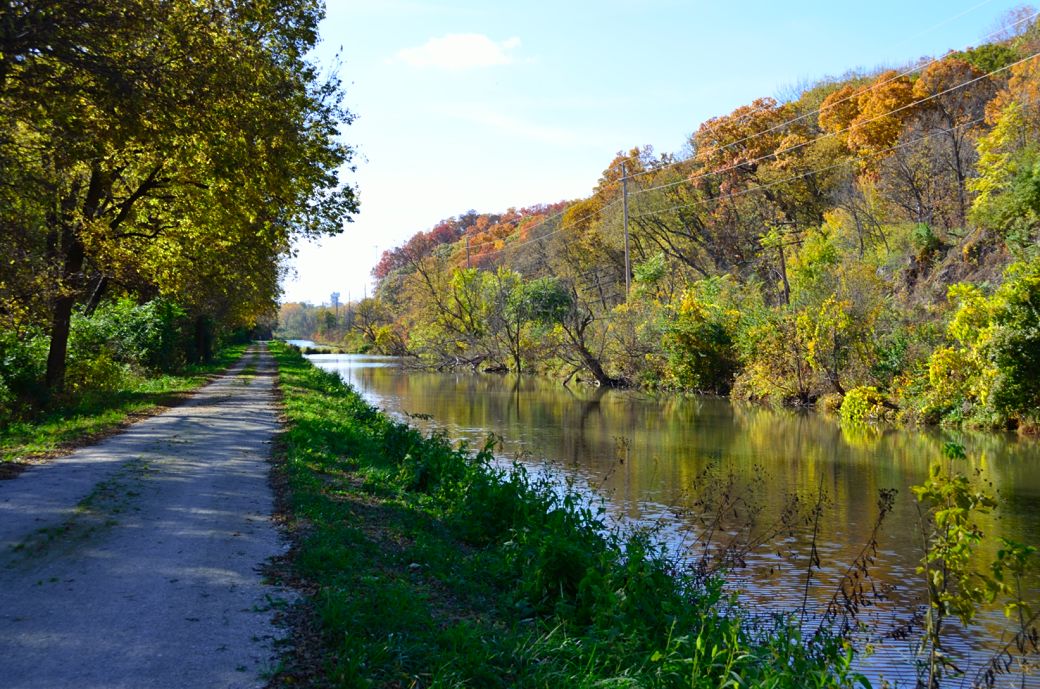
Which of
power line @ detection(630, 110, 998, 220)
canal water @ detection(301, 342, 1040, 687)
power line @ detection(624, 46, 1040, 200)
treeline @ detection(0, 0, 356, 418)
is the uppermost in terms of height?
power line @ detection(624, 46, 1040, 200)

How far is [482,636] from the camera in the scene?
566 cm

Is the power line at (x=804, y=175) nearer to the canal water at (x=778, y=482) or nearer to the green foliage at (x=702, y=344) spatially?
the green foliage at (x=702, y=344)

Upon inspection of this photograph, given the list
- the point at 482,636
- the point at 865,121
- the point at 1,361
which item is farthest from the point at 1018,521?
the point at 865,121

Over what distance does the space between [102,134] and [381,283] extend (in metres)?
102

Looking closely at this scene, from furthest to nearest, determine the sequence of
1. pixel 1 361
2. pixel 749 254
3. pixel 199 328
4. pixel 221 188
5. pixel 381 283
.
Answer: pixel 381 283, pixel 749 254, pixel 199 328, pixel 1 361, pixel 221 188

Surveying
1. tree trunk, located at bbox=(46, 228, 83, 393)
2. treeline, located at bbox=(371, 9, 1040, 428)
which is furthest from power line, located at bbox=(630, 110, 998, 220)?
tree trunk, located at bbox=(46, 228, 83, 393)

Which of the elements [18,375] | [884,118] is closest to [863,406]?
[18,375]

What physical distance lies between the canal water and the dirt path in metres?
5.02

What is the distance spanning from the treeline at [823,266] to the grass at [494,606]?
16634 mm

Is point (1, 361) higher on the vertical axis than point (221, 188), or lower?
lower

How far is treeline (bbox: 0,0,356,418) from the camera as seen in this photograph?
421 inches

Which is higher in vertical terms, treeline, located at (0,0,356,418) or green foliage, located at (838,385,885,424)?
treeline, located at (0,0,356,418)

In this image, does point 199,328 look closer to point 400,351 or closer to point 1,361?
point 1,361

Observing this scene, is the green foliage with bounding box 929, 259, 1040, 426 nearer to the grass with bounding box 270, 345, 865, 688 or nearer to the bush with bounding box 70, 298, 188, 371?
the grass with bounding box 270, 345, 865, 688
